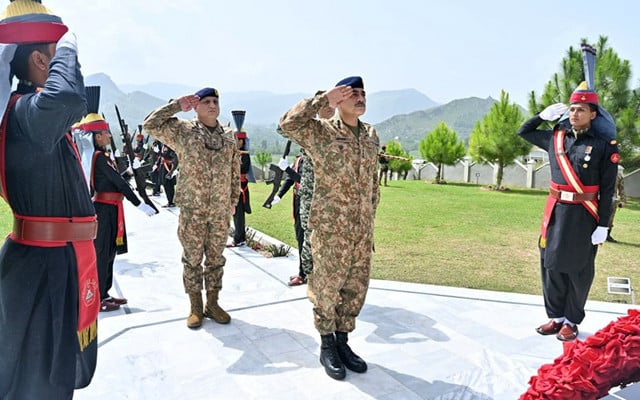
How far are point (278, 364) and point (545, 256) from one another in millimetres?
2370

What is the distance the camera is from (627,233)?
10234 mm

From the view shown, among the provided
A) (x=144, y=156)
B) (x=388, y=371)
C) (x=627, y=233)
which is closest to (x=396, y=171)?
(x=144, y=156)

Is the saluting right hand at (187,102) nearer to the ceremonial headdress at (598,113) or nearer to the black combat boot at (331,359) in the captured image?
the black combat boot at (331,359)

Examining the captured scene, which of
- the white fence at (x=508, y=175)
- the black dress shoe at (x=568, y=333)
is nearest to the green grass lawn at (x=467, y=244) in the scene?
the black dress shoe at (x=568, y=333)

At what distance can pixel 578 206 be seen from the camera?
3771 millimetres

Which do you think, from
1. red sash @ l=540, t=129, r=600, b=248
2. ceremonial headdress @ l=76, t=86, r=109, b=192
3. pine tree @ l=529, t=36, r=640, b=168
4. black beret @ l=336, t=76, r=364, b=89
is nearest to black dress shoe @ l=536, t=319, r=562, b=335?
red sash @ l=540, t=129, r=600, b=248

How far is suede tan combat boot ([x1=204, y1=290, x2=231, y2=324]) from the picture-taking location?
3.92 meters

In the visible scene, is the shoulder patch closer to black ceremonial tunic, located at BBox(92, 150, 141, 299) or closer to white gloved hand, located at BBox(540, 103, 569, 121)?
white gloved hand, located at BBox(540, 103, 569, 121)

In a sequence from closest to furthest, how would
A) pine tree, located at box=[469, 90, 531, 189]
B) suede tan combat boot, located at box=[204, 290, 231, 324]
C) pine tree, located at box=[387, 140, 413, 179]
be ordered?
1. suede tan combat boot, located at box=[204, 290, 231, 324]
2. pine tree, located at box=[469, 90, 531, 189]
3. pine tree, located at box=[387, 140, 413, 179]

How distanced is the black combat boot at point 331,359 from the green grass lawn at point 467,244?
2836 mm

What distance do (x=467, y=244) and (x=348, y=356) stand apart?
5.76m

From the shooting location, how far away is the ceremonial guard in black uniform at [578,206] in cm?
372

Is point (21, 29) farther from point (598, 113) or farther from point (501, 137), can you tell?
point (501, 137)

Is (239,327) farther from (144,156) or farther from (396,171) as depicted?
(396,171)
